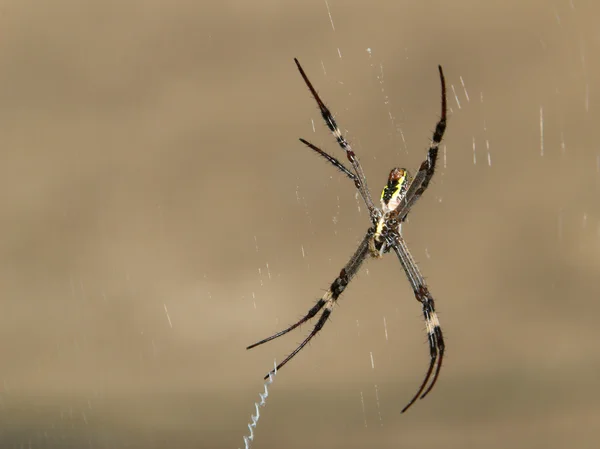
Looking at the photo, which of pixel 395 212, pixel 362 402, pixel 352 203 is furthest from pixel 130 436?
pixel 395 212

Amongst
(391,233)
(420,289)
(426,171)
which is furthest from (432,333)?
(426,171)

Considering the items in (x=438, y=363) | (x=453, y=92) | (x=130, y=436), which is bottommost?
(x=130, y=436)

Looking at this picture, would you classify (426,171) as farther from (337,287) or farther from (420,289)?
(337,287)

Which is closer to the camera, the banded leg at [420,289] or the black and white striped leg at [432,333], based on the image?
the black and white striped leg at [432,333]

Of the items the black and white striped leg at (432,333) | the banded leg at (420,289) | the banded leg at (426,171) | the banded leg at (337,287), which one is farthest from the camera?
the banded leg at (337,287)

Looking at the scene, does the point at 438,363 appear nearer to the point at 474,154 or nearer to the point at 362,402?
the point at 474,154

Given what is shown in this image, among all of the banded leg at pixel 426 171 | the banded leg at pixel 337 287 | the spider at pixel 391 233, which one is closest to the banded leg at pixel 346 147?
the spider at pixel 391 233

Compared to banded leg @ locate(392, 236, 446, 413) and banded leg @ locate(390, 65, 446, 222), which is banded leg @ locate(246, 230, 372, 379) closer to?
banded leg @ locate(392, 236, 446, 413)

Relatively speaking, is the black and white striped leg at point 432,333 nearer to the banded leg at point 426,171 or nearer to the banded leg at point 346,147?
the banded leg at point 426,171

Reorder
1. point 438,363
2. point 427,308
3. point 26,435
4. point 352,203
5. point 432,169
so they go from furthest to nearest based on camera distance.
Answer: point 26,435 < point 352,203 < point 427,308 < point 438,363 < point 432,169
